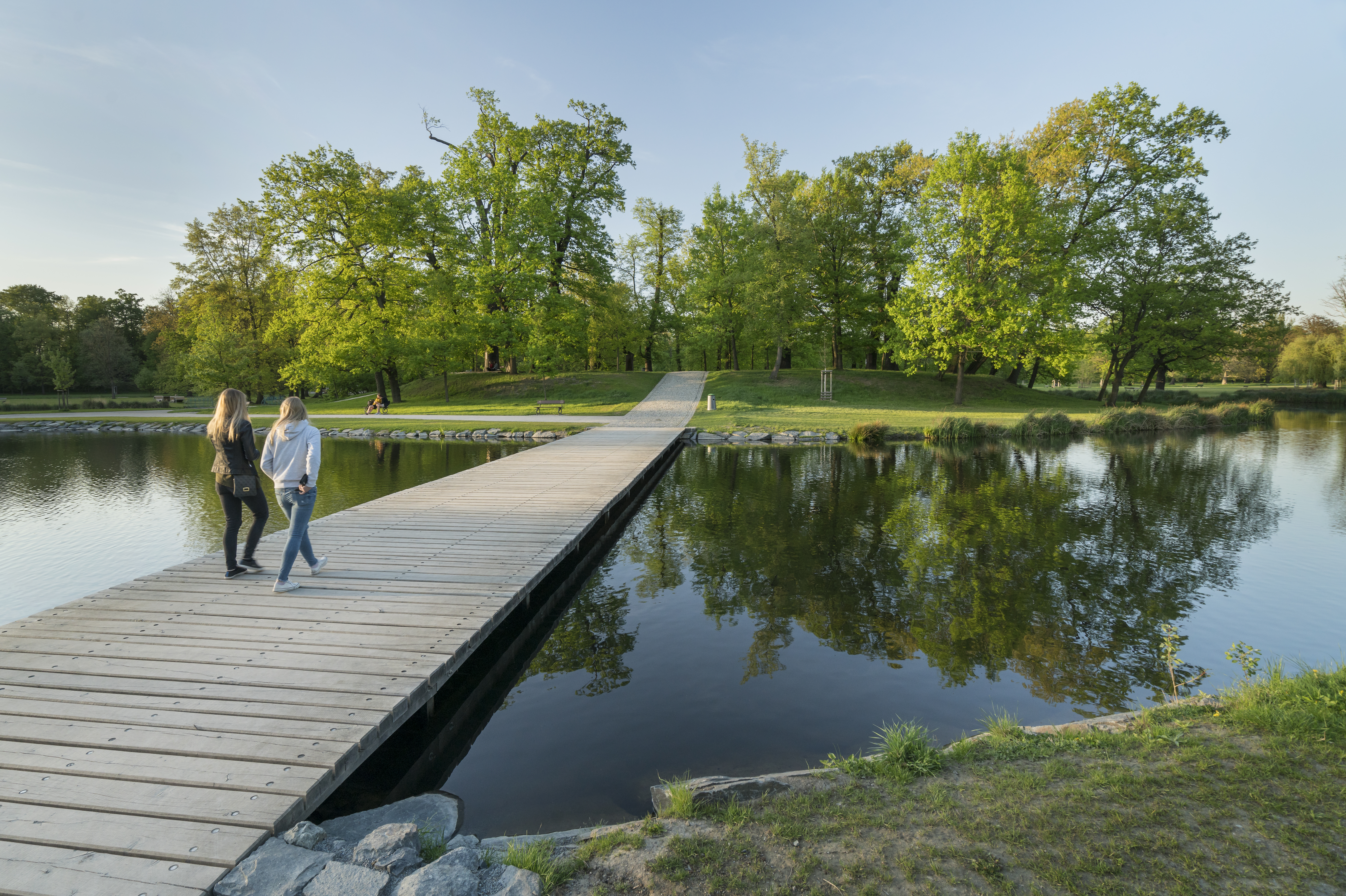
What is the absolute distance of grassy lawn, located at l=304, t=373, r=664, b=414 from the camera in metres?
31.0

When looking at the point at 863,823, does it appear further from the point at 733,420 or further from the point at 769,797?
the point at 733,420

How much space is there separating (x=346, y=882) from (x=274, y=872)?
0.34 metres

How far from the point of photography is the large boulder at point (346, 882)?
277cm

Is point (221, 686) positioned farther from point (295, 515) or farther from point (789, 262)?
point (789, 262)

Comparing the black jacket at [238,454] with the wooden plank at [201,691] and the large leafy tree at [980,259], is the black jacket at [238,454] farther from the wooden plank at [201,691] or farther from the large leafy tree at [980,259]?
the large leafy tree at [980,259]

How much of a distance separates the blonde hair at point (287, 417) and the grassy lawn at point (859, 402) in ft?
61.6

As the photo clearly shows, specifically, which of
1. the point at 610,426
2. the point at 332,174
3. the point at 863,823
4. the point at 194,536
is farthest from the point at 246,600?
the point at 332,174

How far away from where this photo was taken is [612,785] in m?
4.45

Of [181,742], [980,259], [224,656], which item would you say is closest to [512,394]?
[980,259]

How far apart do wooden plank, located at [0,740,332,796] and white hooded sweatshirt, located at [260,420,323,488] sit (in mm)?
A: 2908

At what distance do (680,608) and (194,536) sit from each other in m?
9.46

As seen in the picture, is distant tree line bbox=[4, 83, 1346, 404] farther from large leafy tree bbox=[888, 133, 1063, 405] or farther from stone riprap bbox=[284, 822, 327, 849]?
stone riprap bbox=[284, 822, 327, 849]

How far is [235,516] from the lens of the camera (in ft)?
21.2

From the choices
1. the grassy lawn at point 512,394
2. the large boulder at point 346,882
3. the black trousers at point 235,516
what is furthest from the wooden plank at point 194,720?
the grassy lawn at point 512,394
